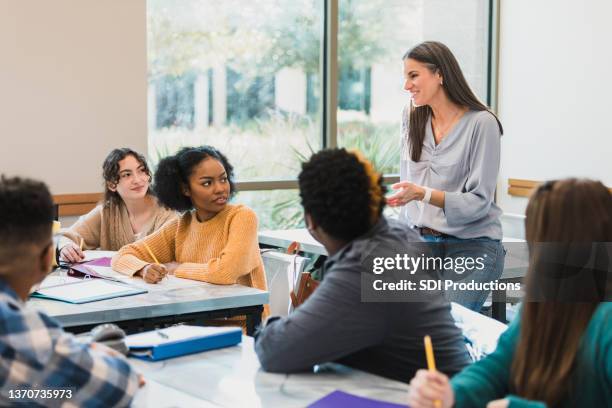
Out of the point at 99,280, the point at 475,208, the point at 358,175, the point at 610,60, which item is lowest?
the point at 99,280

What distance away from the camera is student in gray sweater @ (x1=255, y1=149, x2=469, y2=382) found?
1.87 meters

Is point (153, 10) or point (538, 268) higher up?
point (153, 10)

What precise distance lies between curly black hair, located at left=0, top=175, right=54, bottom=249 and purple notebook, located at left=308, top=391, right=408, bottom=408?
0.62 meters

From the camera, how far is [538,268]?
1.58 m

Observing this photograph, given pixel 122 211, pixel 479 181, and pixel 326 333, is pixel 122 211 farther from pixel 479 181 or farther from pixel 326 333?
pixel 326 333

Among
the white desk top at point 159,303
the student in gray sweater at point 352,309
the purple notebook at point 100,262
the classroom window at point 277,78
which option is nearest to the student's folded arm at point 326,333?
the student in gray sweater at point 352,309

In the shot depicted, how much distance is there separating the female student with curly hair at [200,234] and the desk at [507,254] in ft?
1.72

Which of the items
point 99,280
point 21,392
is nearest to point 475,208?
point 99,280

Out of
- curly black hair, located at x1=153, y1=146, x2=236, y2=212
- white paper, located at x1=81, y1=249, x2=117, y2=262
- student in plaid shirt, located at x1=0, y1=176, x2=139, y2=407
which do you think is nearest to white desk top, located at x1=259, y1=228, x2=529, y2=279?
curly black hair, located at x1=153, y1=146, x2=236, y2=212

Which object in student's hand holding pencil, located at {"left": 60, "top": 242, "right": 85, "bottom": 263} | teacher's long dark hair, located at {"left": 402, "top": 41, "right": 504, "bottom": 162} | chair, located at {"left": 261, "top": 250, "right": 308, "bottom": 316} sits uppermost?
teacher's long dark hair, located at {"left": 402, "top": 41, "right": 504, "bottom": 162}

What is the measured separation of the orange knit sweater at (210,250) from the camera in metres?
3.11

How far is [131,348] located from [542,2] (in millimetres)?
5159

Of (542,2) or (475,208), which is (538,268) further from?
(542,2)

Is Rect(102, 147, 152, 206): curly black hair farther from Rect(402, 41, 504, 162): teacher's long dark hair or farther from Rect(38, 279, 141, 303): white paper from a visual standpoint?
Rect(402, 41, 504, 162): teacher's long dark hair
